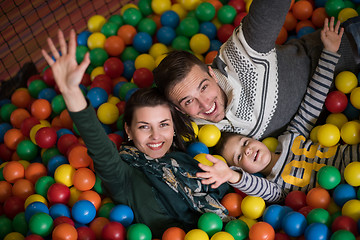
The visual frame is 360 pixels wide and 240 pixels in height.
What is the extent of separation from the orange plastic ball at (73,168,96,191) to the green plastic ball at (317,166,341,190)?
0.82m

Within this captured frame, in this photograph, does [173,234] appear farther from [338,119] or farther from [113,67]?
[113,67]

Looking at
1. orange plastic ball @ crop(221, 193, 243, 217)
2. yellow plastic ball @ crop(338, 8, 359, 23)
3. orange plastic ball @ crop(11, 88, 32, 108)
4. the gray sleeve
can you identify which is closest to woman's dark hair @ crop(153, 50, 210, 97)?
the gray sleeve

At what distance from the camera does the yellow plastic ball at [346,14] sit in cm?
184

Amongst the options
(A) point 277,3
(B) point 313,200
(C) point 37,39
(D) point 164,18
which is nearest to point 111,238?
(B) point 313,200

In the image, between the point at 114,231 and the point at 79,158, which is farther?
the point at 79,158

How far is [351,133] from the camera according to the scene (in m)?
1.51

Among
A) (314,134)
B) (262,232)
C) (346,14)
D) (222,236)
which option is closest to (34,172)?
(222,236)

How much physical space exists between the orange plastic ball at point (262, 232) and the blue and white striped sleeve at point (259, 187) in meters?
0.16

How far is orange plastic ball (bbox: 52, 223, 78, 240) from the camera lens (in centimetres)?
123

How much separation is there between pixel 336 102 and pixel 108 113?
38.5 inches

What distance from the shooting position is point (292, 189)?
151cm

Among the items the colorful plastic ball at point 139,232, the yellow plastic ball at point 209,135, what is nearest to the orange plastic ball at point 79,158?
the colorful plastic ball at point 139,232

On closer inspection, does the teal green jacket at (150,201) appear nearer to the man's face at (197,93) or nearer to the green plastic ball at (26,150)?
the man's face at (197,93)

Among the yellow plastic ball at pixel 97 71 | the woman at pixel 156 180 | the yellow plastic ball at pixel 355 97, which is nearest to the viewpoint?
the woman at pixel 156 180
